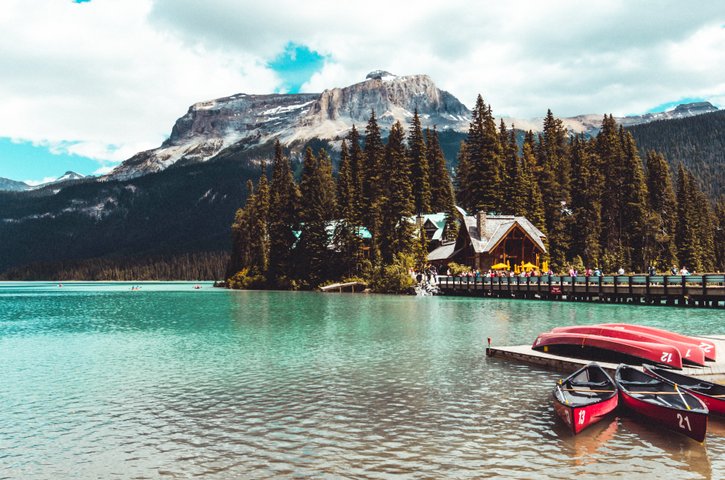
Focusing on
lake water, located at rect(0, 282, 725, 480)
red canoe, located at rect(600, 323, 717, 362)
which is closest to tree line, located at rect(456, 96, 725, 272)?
lake water, located at rect(0, 282, 725, 480)

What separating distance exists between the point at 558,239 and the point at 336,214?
36.9 m

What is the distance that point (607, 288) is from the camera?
57969 mm

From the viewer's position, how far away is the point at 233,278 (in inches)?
5069

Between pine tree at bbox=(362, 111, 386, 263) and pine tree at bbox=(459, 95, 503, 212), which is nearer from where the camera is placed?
pine tree at bbox=(362, 111, 386, 263)

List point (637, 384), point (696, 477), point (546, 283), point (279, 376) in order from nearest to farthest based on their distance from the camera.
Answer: point (696, 477) < point (637, 384) < point (279, 376) < point (546, 283)

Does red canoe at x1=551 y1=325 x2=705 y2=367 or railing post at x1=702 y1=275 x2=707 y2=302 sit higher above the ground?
railing post at x1=702 y1=275 x2=707 y2=302

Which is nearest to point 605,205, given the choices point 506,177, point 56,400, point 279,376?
point 506,177

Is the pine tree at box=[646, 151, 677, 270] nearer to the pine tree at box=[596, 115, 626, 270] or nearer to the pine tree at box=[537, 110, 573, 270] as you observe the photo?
the pine tree at box=[596, 115, 626, 270]

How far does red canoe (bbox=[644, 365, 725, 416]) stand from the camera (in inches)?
600

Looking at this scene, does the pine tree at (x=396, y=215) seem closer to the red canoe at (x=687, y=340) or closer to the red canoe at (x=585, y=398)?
the red canoe at (x=687, y=340)

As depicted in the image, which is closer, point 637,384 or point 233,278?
point 637,384

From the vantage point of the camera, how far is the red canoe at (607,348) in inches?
797

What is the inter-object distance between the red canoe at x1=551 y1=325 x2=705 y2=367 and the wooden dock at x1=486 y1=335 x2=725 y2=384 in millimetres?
411

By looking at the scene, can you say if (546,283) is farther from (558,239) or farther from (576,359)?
(576,359)
